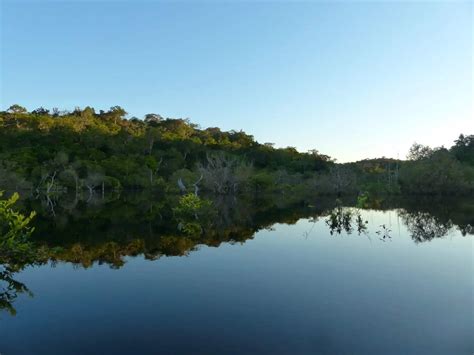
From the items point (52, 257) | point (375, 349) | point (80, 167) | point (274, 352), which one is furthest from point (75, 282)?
point (80, 167)

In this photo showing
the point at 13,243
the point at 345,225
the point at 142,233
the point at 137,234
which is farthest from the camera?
the point at 345,225

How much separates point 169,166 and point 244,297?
2485 inches

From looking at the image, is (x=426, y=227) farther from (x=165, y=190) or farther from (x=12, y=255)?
(x=165, y=190)

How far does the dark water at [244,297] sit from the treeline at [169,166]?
22.6 metres

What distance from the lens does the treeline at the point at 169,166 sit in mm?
49688

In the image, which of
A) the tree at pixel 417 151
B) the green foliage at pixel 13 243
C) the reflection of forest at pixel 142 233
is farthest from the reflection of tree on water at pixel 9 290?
the tree at pixel 417 151

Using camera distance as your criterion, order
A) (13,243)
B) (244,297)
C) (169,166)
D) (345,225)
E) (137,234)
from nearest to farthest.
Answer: (244,297), (13,243), (137,234), (345,225), (169,166)

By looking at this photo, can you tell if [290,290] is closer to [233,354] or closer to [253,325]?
[253,325]

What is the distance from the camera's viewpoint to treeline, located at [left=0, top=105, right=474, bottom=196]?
163 ft

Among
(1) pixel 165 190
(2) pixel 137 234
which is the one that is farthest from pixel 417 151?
(2) pixel 137 234

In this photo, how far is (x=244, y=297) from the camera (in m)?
A: 7.92

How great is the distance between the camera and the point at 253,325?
20.8ft

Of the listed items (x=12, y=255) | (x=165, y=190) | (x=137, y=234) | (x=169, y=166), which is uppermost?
(x=169, y=166)

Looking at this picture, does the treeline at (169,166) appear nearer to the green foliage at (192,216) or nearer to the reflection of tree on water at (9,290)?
the green foliage at (192,216)
